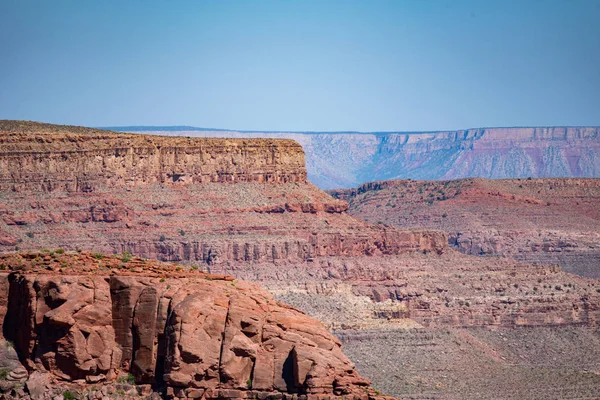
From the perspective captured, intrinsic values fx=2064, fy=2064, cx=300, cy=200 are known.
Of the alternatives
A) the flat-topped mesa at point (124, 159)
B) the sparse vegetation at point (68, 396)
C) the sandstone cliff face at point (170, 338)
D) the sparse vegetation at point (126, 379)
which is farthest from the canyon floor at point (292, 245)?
the sparse vegetation at point (68, 396)

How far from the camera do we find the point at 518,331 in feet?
388

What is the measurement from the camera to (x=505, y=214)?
183625 mm

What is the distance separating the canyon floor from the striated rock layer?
1567 inches

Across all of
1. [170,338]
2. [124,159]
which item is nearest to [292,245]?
[124,159]

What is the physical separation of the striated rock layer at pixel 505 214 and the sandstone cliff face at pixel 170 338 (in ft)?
405

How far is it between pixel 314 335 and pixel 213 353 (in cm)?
236

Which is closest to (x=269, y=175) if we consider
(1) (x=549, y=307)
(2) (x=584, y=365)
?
(1) (x=549, y=307)

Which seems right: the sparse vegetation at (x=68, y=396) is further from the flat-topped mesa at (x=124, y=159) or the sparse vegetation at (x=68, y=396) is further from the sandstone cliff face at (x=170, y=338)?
the flat-topped mesa at (x=124, y=159)

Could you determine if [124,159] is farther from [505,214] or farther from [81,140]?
[505,214]

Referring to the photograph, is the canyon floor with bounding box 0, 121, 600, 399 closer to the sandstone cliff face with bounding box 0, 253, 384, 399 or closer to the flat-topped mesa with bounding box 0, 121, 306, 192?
the flat-topped mesa with bounding box 0, 121, 306, 192

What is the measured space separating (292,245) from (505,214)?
217 ft

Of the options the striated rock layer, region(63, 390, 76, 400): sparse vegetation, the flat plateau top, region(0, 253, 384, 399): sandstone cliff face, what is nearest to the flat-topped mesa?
the flat plateau top

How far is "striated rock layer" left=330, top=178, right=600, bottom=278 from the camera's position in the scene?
174875mm

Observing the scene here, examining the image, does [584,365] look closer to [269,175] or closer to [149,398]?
[269,175]
